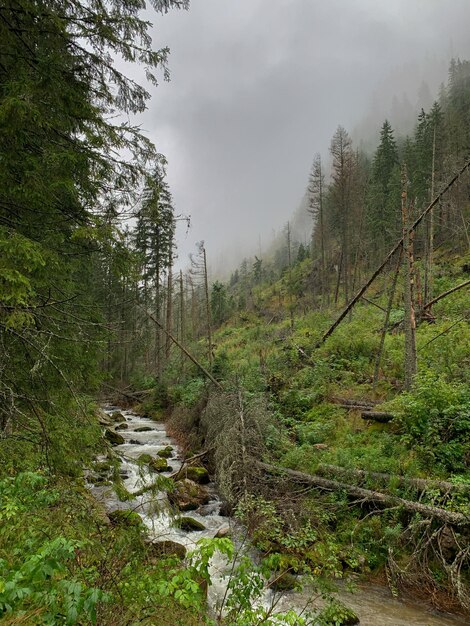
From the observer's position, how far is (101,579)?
346 cm

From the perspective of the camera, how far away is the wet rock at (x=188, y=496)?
9.21 m

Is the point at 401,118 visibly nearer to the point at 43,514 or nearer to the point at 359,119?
the point at 359,119

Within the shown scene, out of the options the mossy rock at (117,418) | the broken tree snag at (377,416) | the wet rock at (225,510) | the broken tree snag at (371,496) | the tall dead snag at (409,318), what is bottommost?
the wet rock at (225,510)

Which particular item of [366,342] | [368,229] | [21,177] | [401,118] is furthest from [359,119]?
[21,177]

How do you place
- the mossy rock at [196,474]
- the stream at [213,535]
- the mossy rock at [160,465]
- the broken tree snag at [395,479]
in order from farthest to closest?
the mossy rock at [160,465], the mossy rock at [196,474], the broken tree snag at [395,479], the stream at [213,535]

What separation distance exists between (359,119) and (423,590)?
172 metres

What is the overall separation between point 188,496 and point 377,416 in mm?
5671

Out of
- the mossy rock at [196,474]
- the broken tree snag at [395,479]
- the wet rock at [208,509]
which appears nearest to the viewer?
the broken tree snag at [395,479]

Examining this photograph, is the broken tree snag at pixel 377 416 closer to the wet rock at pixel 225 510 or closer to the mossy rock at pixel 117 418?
the wet rock at pixel 225 510

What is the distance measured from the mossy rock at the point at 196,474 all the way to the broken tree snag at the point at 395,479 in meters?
4.45

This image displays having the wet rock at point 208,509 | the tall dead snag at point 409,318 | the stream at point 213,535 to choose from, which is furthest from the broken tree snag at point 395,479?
the tall dead snag at point 409,318

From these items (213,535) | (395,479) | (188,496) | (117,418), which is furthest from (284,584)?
(117,418)

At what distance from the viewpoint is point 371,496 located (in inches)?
274

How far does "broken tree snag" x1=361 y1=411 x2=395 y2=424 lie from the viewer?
9.14 metres
